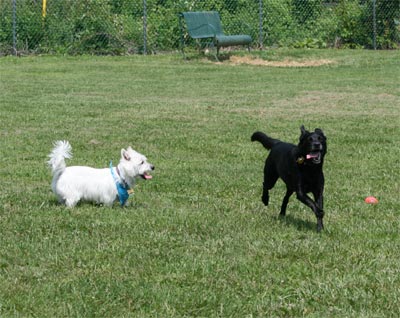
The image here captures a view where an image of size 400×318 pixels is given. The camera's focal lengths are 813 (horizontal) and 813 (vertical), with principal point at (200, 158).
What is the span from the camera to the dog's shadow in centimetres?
697

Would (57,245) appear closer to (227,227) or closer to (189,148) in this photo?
(227,227)

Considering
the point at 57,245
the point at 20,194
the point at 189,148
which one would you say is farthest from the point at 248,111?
the point at 57,245

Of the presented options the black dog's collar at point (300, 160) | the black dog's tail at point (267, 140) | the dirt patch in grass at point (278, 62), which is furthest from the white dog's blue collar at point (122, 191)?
the dirt patch in grass at point (278, 62)

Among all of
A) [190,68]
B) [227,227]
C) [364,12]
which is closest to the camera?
[227,227]

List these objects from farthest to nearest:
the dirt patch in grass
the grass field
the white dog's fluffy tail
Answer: the dirt patch in grass < the white dog's fluffy tail < the grass field

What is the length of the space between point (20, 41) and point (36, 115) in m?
11.2

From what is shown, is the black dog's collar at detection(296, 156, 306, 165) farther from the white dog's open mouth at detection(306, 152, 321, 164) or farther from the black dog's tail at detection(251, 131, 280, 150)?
the black dog's tail at detection(251, 131, 280, 150)

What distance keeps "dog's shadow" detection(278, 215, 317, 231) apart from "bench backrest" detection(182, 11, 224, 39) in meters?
16.0

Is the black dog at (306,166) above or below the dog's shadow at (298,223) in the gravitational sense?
above

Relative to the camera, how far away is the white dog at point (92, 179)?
764 centimetres

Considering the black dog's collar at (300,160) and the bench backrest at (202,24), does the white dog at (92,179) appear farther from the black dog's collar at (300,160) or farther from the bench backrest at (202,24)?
the bench backrest at (202,24)

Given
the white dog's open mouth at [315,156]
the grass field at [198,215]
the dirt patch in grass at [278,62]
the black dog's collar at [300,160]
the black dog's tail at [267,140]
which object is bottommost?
the dirt patch in grass at [278,62]

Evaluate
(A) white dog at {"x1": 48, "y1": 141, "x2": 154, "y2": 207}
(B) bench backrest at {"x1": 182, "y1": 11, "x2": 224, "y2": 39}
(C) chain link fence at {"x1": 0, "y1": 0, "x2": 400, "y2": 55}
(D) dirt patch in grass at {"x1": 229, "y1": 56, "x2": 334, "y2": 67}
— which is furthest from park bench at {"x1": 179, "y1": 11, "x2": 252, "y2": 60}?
(A) white dog at {"x1": 48, "y1": 141, "x2": 154, "y2": 207}

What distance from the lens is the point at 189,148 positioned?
11336 millimetres
